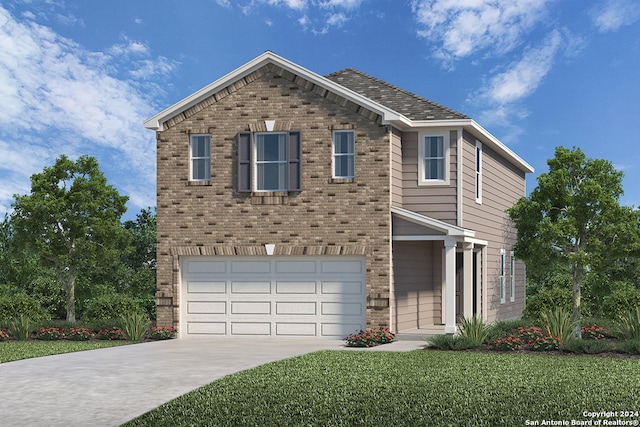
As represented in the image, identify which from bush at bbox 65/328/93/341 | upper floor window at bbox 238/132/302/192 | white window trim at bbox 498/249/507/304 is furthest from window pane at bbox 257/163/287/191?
white window trim at bbox 498/249/507/304

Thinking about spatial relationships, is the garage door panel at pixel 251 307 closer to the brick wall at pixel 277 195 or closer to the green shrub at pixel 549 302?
the brick wall at pixel 277 195

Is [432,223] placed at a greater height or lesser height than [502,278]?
greater

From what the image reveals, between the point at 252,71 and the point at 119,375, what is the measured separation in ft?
35.0

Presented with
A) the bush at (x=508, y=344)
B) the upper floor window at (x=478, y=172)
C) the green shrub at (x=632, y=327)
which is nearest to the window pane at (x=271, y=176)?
the upper floor window at (x=478, y=172)

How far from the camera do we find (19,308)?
26.0 m

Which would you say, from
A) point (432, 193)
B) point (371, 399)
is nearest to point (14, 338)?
point (432, 193)

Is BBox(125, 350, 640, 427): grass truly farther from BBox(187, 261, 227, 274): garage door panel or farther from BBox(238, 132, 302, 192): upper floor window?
BBox(238, 132, 302, 192): upper floor window

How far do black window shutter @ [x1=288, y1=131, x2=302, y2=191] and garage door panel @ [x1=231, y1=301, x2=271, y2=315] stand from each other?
328cm

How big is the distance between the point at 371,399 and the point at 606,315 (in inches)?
598

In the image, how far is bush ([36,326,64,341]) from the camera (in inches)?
883

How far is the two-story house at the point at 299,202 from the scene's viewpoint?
21.5m

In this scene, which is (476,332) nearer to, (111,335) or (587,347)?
(587,347)

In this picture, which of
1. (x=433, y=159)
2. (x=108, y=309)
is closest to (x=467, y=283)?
A: (x=433, y=159)

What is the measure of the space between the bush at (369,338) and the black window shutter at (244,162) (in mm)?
4946
